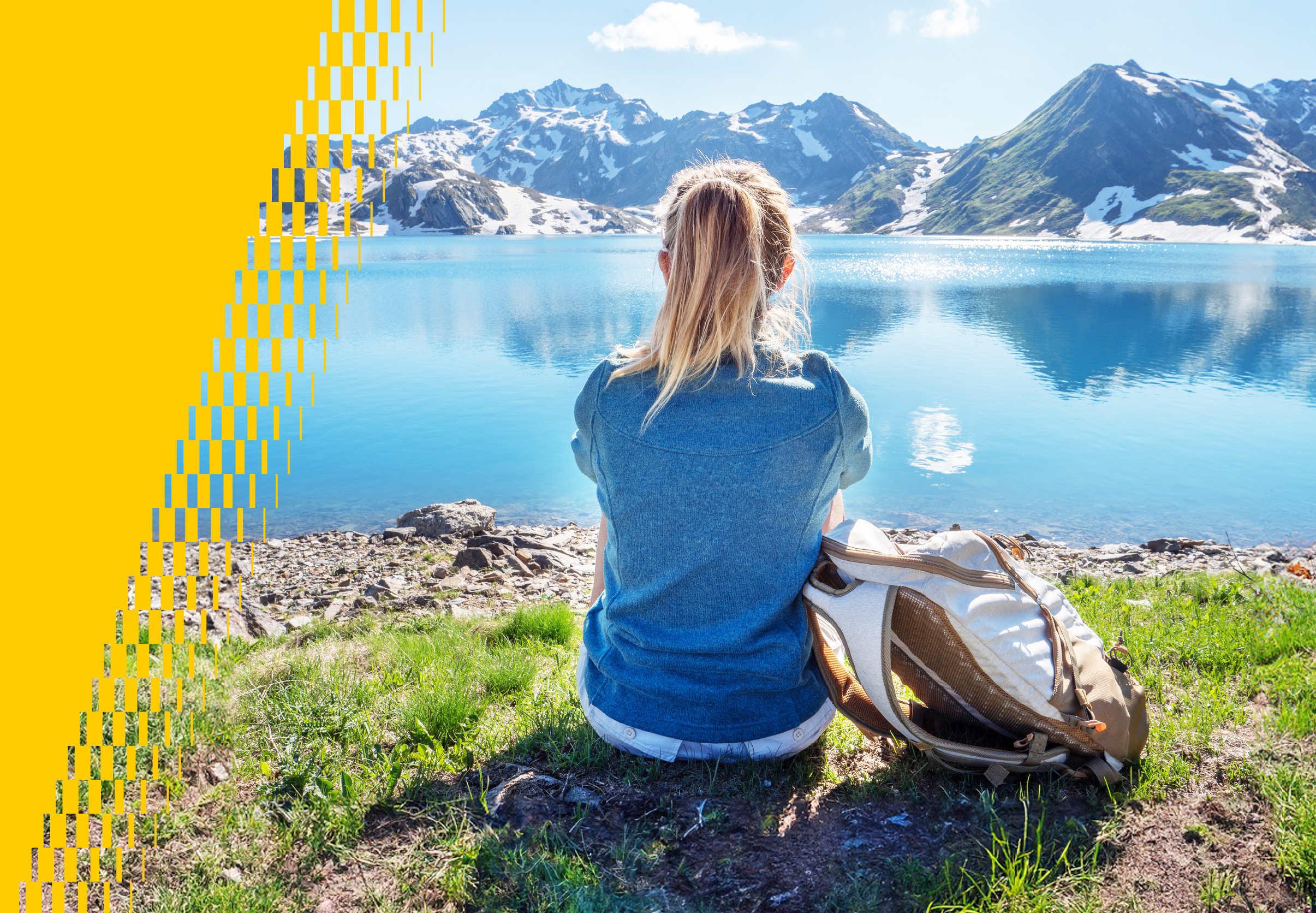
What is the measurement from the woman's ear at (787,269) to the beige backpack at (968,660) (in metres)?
0.99

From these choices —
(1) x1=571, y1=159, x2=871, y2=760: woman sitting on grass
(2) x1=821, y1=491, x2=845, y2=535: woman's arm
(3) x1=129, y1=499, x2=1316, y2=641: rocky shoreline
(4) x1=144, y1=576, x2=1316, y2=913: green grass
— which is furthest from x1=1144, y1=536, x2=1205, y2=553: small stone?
(1) x1=571, y1=159, x2=871, y2=760: woman sitting on grass

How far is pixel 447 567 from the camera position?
8.73m

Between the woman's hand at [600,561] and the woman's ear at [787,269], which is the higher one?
the woman's ear at [787,269]

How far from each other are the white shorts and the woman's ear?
177cm

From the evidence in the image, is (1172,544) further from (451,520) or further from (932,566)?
(451,520)

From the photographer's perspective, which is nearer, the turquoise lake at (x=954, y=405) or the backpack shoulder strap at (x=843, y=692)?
the backpack shoulder strap at (x=843, y=692)

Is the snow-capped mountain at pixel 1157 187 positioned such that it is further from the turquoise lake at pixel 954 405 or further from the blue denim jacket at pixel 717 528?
the blue denim jacket at pixel 717 528

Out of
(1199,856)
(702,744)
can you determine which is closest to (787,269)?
(702,744)

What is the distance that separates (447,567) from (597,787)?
590cm

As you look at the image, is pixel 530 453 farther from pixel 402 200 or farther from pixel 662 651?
pixel 402 200

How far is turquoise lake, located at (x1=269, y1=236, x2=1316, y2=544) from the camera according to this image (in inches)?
533

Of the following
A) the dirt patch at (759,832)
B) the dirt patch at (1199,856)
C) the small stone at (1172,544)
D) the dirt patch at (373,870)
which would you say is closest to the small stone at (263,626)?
the dirt patch at (373,870)

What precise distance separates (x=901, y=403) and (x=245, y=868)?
1965cm

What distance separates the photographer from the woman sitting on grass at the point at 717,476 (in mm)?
2801
